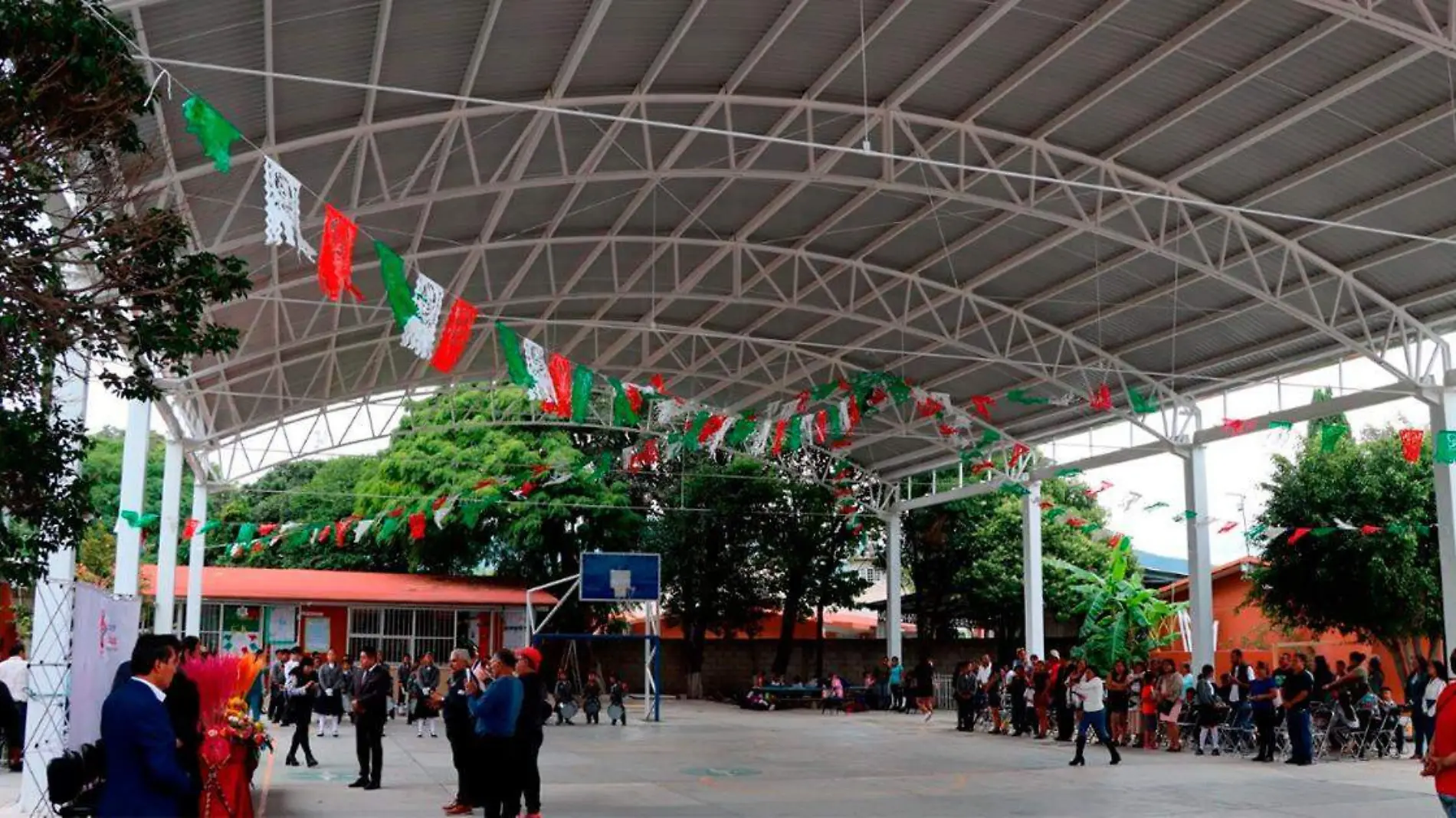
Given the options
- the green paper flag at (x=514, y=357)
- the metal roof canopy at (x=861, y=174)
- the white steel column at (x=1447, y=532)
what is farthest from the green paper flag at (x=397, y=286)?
the white steel column at (x=1447, y=532)

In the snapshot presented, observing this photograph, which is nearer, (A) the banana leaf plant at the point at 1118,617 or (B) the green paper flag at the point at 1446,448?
(B) the green paper flag at the point at 1446,448

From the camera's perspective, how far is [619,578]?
24875 millimetres

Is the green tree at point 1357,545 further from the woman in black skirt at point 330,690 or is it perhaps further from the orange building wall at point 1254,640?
the woman in black skirt at point 330,690

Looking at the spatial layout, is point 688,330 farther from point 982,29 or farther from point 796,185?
point 982,29

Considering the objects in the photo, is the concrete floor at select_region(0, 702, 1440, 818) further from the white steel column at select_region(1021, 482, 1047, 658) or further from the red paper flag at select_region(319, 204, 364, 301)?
the white steel column at select_region(1021, 482, 1047, 658)

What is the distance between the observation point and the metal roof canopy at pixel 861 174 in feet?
43.3

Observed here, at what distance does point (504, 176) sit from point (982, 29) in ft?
20.6

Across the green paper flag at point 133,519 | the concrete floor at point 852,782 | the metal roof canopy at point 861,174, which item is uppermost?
the metal roof canopy at point 861,174

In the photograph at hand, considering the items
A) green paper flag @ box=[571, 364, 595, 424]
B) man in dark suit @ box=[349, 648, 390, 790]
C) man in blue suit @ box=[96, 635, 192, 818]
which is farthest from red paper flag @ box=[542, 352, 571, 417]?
man in blue suit @ box=[96, 635, 192, 818]

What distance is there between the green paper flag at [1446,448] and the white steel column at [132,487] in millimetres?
17082

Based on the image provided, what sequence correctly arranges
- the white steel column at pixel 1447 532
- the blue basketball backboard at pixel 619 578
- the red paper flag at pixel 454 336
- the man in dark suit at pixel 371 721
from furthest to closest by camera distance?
1. the blue basketball backboard at pixel 619 578
2. the white steel column at pixel 1447 532
3. the man in dark suit at pixel 371 721
4. the red paper flag at pixel 454 336

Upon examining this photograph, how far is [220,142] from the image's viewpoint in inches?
332

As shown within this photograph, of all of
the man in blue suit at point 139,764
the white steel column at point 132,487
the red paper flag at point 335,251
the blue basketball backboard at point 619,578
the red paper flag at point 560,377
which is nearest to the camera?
the man in blue suit at point 139,764

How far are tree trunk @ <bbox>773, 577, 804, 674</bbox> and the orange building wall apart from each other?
354 inches
